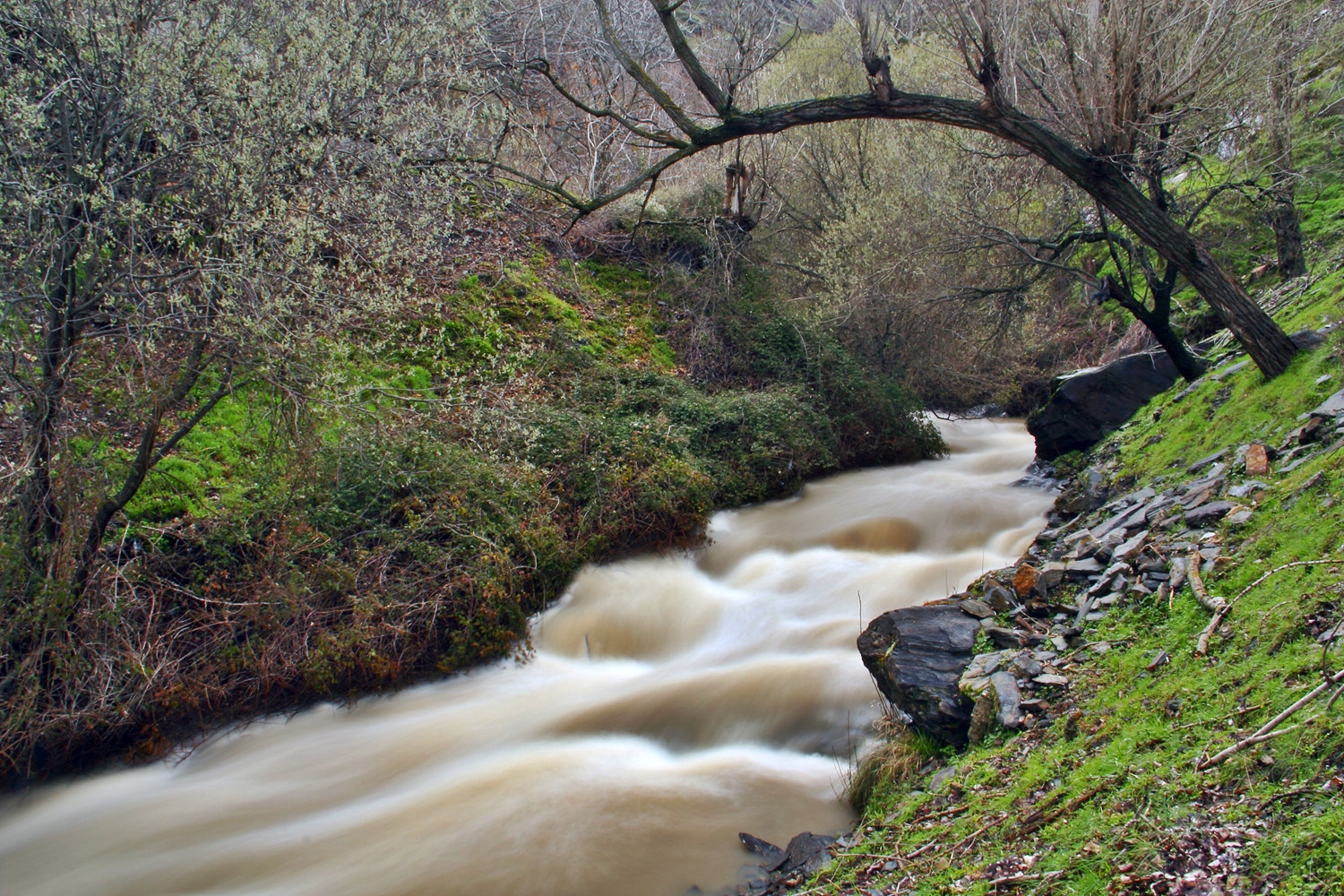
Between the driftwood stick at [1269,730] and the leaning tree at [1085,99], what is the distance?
557 centimetres

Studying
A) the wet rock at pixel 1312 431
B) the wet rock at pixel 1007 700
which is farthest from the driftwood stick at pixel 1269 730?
the wet rock at pixel 1312 431

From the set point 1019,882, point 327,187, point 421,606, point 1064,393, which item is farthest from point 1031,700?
point 1064,393

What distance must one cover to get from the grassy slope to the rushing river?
4.15ft

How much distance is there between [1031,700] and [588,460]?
6502 mm

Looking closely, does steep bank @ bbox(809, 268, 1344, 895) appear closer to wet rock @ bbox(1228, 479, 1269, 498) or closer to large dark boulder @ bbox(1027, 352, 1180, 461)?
wet rock @ bbox(1228, 479, 1269, 498)

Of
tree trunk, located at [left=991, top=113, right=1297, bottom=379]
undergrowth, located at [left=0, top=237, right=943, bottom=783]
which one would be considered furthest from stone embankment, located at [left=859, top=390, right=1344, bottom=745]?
undergrowth, located at [left=0, top=237, right=943, bottom=783]

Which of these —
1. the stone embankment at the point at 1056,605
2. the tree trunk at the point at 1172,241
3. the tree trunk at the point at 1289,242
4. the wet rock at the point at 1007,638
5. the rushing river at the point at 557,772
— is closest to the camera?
the stone embankment at the point at 1056,605

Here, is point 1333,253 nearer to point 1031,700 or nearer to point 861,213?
point 861,213

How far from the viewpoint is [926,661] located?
6.06 metres

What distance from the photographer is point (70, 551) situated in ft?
21.8

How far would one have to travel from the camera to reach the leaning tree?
24.8ft

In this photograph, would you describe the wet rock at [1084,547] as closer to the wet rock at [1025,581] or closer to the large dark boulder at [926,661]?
the wet rock at [1025,581]

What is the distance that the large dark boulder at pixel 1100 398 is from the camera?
1277 cm

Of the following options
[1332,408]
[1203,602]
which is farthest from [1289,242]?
[1203,602]
